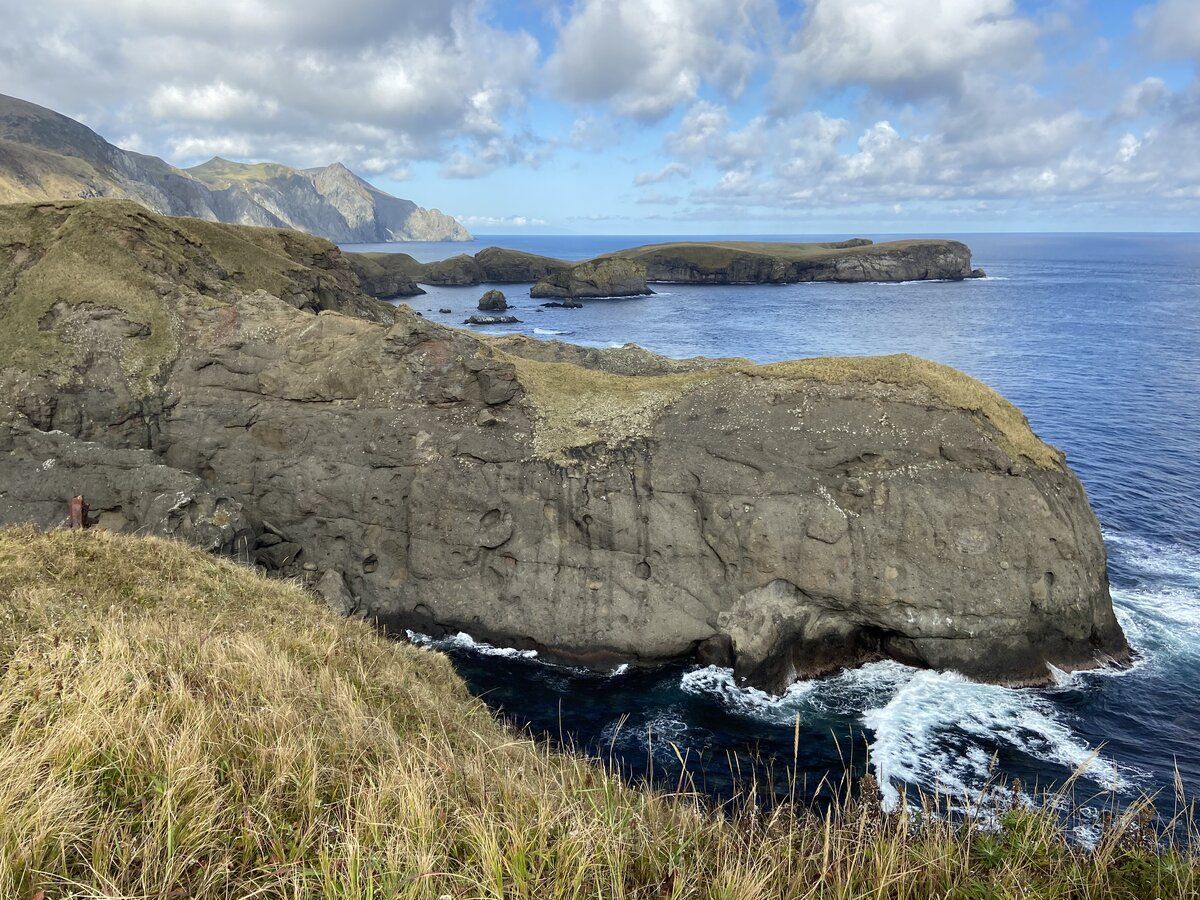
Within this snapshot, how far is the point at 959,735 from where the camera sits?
76.0ft

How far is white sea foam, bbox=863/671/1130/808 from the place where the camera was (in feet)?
69.2

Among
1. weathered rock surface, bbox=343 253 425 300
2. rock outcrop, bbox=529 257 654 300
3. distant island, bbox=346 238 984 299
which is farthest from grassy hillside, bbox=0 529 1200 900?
distant island, bbox=346 238 984 299

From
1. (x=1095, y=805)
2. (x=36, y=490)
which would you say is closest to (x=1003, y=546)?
(x=1095, y=805)

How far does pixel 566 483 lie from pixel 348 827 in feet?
79.4

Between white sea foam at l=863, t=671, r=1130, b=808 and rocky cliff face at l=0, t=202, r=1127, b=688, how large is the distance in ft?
4.83

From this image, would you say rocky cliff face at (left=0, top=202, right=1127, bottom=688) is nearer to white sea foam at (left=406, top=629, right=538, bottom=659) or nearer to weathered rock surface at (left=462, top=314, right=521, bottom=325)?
white sea foam at (left=406, top=629, right=538, bottom=659)

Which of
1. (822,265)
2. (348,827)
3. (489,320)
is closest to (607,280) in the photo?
(489,320)

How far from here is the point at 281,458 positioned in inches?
1228

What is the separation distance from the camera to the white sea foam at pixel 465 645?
28438 millimetres

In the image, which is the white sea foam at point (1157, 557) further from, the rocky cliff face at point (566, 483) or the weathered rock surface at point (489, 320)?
the weathered rock surface at point (489, 320)

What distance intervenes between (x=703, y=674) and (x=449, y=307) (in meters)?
126

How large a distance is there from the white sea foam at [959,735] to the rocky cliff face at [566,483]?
1.47m

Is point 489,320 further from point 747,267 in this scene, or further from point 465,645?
point 465,645

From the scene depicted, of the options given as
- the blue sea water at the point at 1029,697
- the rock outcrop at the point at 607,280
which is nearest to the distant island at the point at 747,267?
the rock outcrop at the point at 607,280
